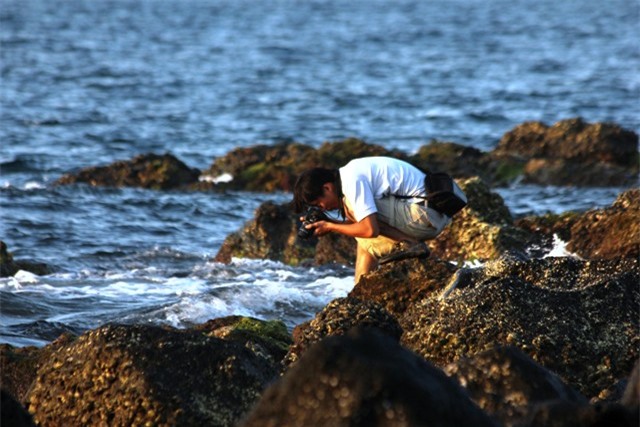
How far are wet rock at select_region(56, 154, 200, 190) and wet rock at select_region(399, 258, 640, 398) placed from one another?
1166 cm

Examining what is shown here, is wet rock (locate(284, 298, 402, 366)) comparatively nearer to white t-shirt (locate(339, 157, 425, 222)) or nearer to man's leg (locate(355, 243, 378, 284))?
white t-shirt (locate(339, 157, 425, 222))

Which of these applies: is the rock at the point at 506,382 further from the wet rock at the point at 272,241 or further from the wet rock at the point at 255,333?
the wet rock at the point at 272,241

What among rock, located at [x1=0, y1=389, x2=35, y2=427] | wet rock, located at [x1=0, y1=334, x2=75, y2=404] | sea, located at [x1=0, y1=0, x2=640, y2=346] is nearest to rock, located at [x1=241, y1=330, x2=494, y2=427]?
rock, located at [x1=0, y1=389, x2=35, y2=427]

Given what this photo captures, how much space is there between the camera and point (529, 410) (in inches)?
213

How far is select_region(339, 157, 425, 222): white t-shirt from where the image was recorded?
384 inches

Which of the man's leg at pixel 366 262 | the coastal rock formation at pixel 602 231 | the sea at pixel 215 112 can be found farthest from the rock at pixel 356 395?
the coastal rock formation at pixel 602 231

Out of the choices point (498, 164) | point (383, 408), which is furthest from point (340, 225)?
point (498, 164)

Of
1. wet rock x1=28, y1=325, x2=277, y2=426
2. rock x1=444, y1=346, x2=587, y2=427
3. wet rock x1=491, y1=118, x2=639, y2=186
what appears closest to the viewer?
rock x1=444, y1=346, x2=587, y2=427

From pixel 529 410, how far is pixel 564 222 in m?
7.41

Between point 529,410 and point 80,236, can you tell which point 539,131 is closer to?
point 80,236

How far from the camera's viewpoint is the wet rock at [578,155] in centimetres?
1816

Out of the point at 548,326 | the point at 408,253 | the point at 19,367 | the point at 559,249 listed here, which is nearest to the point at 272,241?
the point at 559,249

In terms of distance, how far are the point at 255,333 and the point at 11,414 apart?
3570 millimetres

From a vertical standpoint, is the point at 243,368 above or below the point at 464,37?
above
